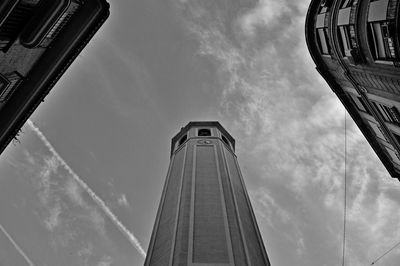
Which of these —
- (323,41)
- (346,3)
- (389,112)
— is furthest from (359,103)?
(346,3)

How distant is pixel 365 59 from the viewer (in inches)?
645

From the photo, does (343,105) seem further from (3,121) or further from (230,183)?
(3,121)

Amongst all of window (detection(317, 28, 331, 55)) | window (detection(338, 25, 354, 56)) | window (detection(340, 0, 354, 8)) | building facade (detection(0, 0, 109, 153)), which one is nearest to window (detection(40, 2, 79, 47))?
building facade (detection(0, 0, 109, 153))

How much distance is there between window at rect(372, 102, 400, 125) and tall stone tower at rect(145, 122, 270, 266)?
11.3 meters

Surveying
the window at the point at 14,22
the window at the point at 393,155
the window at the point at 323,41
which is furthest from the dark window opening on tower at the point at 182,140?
the window at the point at 14,22

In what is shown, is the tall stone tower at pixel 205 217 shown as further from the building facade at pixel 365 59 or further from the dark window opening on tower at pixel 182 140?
the building facade at pixel 365 59

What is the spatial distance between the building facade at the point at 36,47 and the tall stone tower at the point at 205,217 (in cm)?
1144

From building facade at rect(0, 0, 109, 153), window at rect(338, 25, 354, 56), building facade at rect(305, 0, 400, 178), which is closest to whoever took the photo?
building facade at rect(0, 0, 109, 153)

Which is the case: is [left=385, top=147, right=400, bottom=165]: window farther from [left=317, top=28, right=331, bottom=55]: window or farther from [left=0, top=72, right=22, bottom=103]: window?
[left=0, top=72, right=22, bottom=103]: window

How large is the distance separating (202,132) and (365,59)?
85.7 feet

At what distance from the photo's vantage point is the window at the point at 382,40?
43.5 ft

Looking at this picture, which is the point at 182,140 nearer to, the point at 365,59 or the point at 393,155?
the point at 393,155

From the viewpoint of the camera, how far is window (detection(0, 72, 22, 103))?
12062mm

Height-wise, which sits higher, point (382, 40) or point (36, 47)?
point (382, 40)
